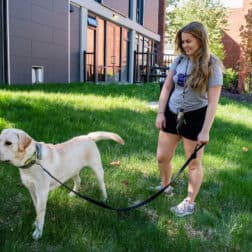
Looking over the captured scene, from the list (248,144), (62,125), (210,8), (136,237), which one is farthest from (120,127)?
(210,8)

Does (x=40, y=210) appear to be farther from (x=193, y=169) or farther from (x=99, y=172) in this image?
(x=193, y=169)

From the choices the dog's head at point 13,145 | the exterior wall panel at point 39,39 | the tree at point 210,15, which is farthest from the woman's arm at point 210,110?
the tree at point 210,15

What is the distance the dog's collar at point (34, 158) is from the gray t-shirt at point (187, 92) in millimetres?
1378

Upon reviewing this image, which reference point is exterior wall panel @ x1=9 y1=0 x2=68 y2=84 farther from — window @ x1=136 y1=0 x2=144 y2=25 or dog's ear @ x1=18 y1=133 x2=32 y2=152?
window @ x1=136 y1=0 x2=144 y2=25

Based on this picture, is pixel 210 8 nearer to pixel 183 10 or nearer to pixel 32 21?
pixel 183 10

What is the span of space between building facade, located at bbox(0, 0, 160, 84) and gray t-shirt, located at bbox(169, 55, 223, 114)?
9155 millimetres

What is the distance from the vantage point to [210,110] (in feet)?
12.4

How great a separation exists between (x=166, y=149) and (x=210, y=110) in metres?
0.69

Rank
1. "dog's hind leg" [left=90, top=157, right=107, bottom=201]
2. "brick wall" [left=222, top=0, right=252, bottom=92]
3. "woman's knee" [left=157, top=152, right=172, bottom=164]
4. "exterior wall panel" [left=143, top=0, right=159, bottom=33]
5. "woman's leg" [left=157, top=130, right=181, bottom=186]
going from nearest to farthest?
Result: "dog's hind leg" [left=90, top=157, right=107, bottom=201] → "woman's leg" [left=157, top=130, right=181, bottom=186] → "woman's knee" [left=157, top=152, right=172, bottom=164] → "exterior wall panel" [left=143, top=0, right=159, bottom=33] → "brick wall" [left=222, top=0, right=252, bottom=92]

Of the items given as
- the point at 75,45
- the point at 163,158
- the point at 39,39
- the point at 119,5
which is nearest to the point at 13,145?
the point at 163,158

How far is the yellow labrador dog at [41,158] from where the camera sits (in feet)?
10.2

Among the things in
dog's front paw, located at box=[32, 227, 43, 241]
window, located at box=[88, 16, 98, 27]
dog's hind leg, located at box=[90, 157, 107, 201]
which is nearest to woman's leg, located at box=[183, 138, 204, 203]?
dog's hind leg, located at box=[90, 157, 107, 201]

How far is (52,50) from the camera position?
15.3 m

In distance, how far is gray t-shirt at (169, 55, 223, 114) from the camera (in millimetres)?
3723
